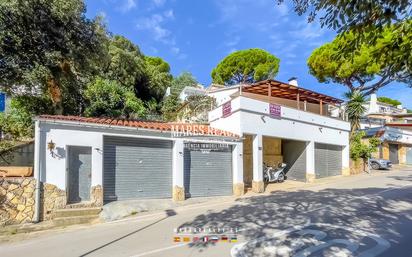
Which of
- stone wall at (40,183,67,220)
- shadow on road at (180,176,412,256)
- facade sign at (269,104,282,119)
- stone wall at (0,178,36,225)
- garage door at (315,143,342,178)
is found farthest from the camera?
garage door at (315,143,342,178)

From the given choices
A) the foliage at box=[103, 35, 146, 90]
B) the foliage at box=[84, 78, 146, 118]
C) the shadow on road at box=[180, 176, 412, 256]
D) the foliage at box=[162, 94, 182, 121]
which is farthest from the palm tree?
the foliage at box=[103, 35, 146, 90]

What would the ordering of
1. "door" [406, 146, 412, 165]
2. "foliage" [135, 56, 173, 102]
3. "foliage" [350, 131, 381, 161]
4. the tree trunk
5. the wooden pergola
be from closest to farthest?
the tree trunk → the wooden pergola → "foliage" [350, 131, 381, 161] → "foliage" [135, 56, 173, 102] → "door" [406, 146, 412, 165]

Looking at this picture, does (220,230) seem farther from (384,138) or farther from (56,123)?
(384,138)

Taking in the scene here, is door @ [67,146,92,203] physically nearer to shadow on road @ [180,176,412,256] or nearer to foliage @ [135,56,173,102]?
shadow on road @ [180,176,412,256]

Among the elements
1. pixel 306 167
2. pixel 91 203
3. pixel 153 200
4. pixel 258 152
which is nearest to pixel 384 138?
pixel 306 167

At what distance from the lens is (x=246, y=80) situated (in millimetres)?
42406

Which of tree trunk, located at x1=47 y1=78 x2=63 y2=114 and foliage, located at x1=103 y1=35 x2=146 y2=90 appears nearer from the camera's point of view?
tree trunk, located at x1=47 y1=78 x2=63 y2=114

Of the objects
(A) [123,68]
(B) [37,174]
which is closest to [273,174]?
(B) [37,174]

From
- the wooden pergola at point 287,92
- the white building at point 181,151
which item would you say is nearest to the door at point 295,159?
the white building at point 181,151

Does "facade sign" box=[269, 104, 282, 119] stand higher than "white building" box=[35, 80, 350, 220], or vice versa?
"facade sign" box=[269, 104, 282, 119]

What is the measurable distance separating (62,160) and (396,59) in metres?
11.5

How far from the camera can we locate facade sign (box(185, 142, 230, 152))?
51.1ft

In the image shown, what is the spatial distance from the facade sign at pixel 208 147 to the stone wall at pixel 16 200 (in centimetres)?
680

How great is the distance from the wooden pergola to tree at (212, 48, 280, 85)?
17.4 m
